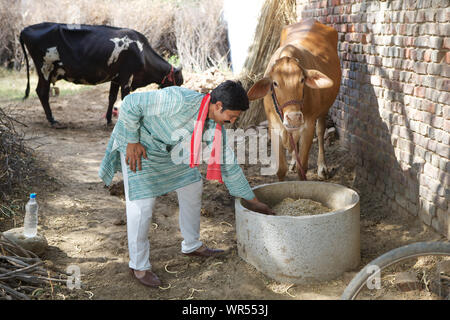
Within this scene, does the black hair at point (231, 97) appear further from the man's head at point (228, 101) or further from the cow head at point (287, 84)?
the cow head at point (287, 84)

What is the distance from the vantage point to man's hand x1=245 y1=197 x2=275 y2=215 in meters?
3.68

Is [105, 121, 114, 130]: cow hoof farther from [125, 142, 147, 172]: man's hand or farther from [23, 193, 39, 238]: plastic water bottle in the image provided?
[125, 142, 147, 172]: man's hand

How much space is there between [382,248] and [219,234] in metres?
1.33

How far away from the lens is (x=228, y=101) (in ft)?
10.1

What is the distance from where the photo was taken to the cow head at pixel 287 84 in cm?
436

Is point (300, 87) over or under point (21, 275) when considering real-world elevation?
over

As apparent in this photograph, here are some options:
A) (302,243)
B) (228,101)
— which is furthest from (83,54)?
(302,243)

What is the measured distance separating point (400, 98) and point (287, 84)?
98 centimetres

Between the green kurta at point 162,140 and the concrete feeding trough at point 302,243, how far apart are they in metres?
0.29

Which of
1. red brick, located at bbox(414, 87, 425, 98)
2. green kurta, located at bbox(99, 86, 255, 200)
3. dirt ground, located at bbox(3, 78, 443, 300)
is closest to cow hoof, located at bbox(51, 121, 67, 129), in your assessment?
dirt ground, located at bbox(3, 78, 443, 300)

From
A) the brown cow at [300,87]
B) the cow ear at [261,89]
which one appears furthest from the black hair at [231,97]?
the cow ear at [261,89]

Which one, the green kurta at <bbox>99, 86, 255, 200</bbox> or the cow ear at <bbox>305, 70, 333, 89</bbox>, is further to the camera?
the cow ear at <bbox>305, 70, 333, 89</bbox>

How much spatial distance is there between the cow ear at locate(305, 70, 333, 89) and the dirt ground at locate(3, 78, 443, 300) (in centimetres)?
125

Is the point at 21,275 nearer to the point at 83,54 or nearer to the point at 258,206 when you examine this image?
the point at 258,206
